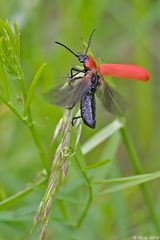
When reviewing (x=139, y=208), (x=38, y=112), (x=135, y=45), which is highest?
(x=38, y=112)

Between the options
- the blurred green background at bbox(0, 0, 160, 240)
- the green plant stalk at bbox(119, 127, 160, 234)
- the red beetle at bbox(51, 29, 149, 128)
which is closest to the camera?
the red beetle at bbox(51, 29, 149, 128)

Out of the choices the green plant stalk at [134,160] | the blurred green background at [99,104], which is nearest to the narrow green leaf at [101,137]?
the green plant stalk at [134,160]

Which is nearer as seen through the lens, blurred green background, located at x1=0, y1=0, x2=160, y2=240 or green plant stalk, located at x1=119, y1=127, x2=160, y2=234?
green plant stalk, located at x1=119, y1=127, x2=160, y2=234

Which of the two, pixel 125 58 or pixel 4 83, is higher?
pixel 4 83

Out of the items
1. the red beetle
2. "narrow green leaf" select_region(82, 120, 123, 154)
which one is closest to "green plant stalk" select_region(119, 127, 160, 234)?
"narrow green leaf" select_region(82, 120, 123, 154)

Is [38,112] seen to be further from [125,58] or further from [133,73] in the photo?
[125,58]

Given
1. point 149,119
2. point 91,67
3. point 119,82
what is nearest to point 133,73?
point 91,67

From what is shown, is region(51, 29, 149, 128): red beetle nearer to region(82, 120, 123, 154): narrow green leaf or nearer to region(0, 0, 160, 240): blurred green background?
region(82, 120, 123, 154): narrow green leaf

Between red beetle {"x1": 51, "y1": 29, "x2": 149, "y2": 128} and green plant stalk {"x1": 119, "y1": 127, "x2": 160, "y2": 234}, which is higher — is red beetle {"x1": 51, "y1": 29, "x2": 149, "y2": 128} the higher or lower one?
the higher one
